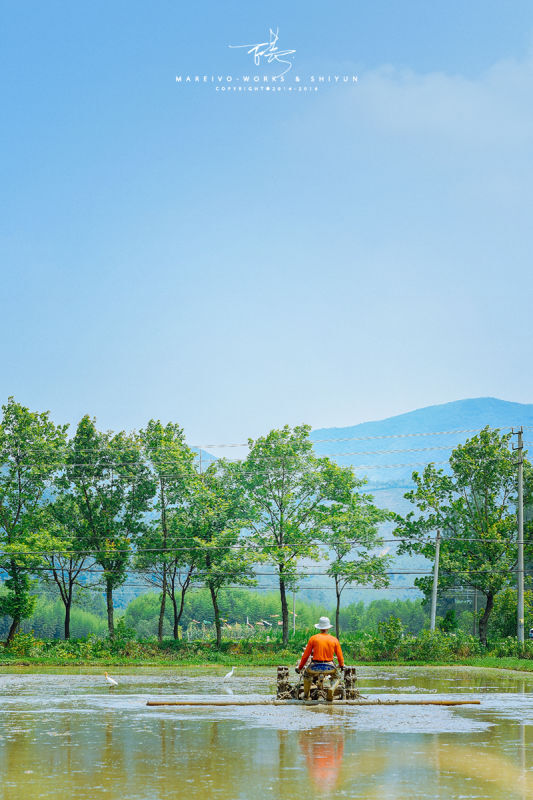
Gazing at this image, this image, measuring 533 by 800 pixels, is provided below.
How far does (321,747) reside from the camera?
13.5 m

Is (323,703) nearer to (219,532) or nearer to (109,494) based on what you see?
(219,532)

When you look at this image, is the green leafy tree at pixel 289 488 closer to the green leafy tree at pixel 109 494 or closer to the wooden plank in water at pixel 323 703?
the green leafy tree at pixel 109 494

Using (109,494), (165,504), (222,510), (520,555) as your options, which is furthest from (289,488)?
(520,555)

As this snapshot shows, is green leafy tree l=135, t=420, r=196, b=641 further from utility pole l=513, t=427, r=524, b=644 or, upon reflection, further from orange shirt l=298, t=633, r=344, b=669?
orange shirt l=298, t=633, r=344, b=669

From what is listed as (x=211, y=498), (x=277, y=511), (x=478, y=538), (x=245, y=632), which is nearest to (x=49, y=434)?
(x=211, y=498)

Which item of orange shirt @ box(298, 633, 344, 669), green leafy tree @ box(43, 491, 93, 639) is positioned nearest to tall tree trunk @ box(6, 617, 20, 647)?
green leafy tree @ box(43, 491, 93, 639)

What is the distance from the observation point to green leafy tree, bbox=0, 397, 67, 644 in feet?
174

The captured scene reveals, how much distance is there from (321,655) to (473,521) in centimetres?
3609

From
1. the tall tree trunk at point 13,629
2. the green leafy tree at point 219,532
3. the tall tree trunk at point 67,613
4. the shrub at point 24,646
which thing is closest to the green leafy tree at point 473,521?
the green leafy tree at point 219,532

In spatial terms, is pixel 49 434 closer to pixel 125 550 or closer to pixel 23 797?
pixel 125 550

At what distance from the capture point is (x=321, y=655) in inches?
765

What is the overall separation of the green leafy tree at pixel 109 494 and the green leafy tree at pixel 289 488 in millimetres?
6312

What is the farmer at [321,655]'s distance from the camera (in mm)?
19312

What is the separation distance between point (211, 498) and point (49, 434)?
10288 millimetres
